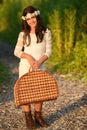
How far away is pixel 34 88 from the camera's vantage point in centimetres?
539

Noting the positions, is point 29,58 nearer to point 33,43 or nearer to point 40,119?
point 33,43

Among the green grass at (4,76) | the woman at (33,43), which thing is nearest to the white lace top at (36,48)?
the woman at (33,43)

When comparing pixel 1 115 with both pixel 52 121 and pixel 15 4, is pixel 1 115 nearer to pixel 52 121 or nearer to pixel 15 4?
pixel 52 121

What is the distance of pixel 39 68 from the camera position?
547 cm

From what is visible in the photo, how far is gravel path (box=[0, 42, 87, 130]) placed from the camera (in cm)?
590

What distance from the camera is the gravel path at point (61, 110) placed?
5.90 metres

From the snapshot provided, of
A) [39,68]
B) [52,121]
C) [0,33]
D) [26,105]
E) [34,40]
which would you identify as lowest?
[0,33]

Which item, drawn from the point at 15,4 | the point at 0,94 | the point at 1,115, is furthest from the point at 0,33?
the point at 1,115

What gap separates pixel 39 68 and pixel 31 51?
0.79ft

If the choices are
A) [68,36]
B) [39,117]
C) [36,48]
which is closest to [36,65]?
[36,48]

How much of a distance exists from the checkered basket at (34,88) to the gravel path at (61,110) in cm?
58

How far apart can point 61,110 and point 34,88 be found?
135 centimetres

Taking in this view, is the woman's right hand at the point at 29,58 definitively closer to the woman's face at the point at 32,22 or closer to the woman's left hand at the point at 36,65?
the woman's left hand at the point at 36,65

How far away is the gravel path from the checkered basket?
23.0 inches
